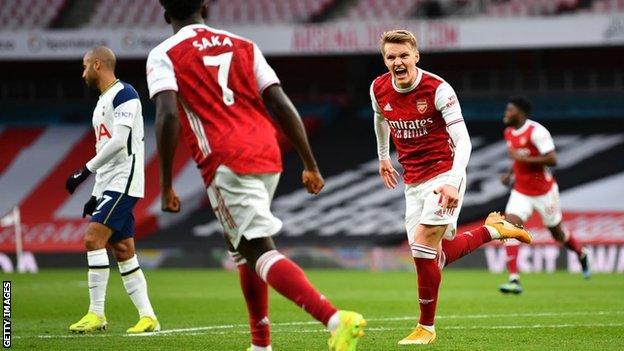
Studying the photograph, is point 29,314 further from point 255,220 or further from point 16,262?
point 16,262

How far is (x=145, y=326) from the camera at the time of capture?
9.88m

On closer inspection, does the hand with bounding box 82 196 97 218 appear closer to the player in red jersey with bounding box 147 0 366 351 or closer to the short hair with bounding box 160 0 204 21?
the player in red jersey with bounding box 147 0 366 351

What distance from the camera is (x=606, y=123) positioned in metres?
30.0

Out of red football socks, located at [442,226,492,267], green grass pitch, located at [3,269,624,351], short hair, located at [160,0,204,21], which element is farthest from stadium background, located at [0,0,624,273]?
short hair, located at [160,0,204,21]

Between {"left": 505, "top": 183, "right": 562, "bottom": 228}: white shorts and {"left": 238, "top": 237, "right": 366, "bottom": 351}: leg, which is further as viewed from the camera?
{"left": 505, "top": 183, "right": 562, "bottom": 228}: white shorts

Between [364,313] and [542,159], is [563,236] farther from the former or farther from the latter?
[364,313]

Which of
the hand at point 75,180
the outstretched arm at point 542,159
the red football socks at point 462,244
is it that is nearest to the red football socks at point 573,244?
the outstretched arm at point 542,159

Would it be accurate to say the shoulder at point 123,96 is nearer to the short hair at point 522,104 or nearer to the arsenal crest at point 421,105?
the arsenal crest at point 421,105

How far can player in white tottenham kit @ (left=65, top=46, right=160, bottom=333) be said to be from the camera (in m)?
9.96

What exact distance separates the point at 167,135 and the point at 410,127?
296cm

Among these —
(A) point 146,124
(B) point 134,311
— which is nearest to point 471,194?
(A) point 146,124

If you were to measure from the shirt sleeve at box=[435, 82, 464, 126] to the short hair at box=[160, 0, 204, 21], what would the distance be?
8.16ft

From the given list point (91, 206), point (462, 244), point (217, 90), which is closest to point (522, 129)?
point (462, 244)

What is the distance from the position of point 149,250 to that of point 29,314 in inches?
524
